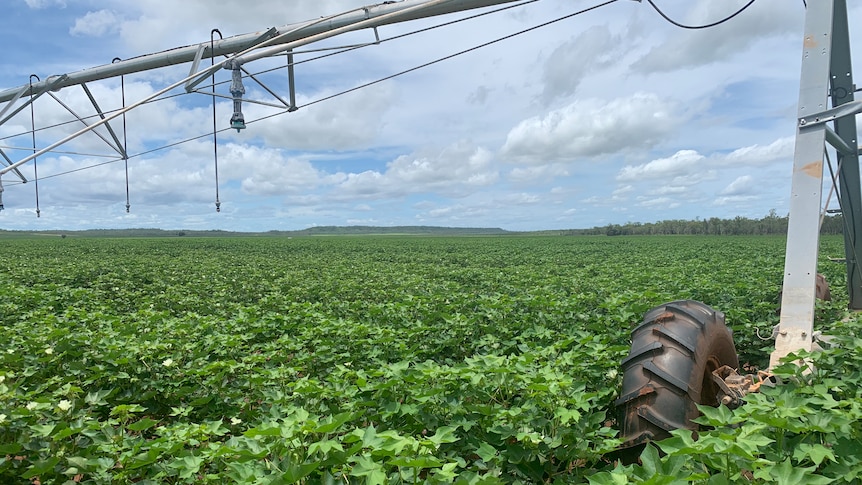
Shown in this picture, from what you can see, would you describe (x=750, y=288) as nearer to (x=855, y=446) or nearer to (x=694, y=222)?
(x=855, y=446)

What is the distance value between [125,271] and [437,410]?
1588cm

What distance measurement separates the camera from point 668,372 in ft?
10.9

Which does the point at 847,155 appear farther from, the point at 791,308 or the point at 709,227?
the point at 709,227

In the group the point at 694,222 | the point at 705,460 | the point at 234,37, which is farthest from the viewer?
the point at 694,222

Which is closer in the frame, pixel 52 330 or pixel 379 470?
pixel 379 470

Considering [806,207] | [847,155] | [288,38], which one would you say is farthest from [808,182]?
[288,38]

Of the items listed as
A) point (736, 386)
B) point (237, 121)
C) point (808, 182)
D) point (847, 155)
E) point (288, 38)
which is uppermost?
point (288, 38)

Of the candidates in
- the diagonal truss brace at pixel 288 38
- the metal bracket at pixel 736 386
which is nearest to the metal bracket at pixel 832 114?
the metal bracket at pixel 736 386

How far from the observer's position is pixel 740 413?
2.53 metres

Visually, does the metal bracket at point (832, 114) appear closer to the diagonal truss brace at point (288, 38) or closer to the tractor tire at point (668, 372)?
the tractor tire at point (668, 372)

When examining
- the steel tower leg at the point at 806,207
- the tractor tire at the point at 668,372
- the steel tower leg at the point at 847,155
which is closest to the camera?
the tractor tire at the point at 668,372

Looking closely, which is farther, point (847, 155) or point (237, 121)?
point (237, 121)

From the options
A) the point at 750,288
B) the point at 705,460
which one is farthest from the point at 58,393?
the point at 750,288

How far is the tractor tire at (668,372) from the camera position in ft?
10.4
